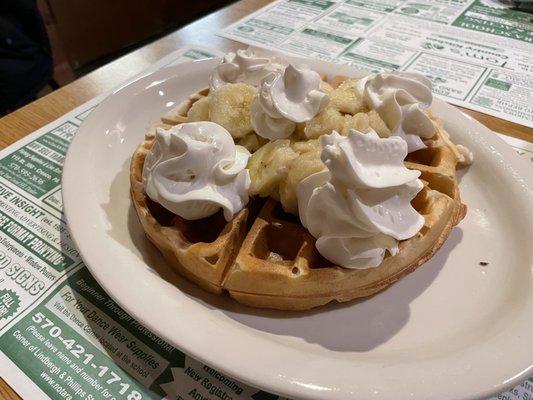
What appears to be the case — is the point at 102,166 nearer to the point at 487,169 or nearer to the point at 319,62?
the point at 319,62

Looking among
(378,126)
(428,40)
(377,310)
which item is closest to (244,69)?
(378,126)

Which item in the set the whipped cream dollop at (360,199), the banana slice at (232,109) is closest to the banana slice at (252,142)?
the banana slice at (232,109)

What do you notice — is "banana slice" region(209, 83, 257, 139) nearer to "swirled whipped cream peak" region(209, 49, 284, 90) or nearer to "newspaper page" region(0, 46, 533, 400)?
"swirled whipped cream peak" region(209, 49, 284, 90)

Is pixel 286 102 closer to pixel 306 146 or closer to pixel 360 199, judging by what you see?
pixel 306 146

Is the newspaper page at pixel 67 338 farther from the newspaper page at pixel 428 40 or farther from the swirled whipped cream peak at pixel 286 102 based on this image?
the newspaper page at pixel 428 40

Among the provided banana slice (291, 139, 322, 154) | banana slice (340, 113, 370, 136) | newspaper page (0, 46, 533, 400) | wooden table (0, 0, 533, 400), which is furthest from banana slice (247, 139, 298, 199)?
wooden table (0, 0, 533, 400)

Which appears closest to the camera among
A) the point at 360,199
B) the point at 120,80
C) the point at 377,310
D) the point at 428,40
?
the point at 360,199

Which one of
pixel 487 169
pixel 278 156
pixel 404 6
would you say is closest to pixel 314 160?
pixel 278 156
